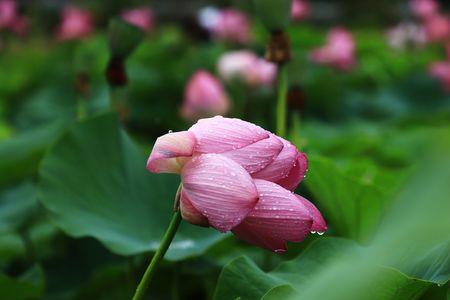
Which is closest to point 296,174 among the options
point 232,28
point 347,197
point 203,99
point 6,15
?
point 347,197

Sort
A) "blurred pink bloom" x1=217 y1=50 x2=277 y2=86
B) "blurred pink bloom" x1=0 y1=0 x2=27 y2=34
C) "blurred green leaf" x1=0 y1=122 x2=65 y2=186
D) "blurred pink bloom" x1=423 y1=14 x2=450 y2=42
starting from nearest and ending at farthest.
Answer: "blurred green leaf" x1=0 y1=122 x2=65 y2=186, "blurred pink bloom" x1=217 y1=50 x2=277 y2=86, "blurred pink bloom" x1=0 y1=0 x2=27 y2=34, "blurred pink bloom" x1=423 y1=14 x2=450 y2=42

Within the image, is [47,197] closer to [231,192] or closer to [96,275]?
[96,275]

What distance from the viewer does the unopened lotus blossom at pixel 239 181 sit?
644 mm

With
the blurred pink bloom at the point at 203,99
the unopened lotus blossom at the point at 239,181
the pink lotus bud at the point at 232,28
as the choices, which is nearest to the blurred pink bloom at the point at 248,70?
the blurred pink bloom at the point at 203,99

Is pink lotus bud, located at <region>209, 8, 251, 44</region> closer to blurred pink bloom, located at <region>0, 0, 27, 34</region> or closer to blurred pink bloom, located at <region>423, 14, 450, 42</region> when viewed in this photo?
blurred pink bloom, located at <region>0, 0, 27, 34</region>

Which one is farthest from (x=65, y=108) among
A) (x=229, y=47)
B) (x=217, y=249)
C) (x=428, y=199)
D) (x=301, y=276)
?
(x=428, y=199)

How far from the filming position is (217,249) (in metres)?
1.26

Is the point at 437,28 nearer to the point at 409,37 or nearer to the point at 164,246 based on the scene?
the point at 409,37

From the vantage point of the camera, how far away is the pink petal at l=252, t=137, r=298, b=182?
67 cm

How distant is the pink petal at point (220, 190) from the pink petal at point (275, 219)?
16mm

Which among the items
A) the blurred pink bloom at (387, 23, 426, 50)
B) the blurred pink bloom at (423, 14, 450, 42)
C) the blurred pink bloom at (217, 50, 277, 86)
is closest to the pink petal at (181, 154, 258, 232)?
the blurred pink bloom at (217, 50, 277, 86)

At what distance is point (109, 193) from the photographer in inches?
44.1

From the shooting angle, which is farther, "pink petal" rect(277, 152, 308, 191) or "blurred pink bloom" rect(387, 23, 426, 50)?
"blurred pink bloom" rect(387, 23, 426, 50)

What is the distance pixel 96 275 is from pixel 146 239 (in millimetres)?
134
